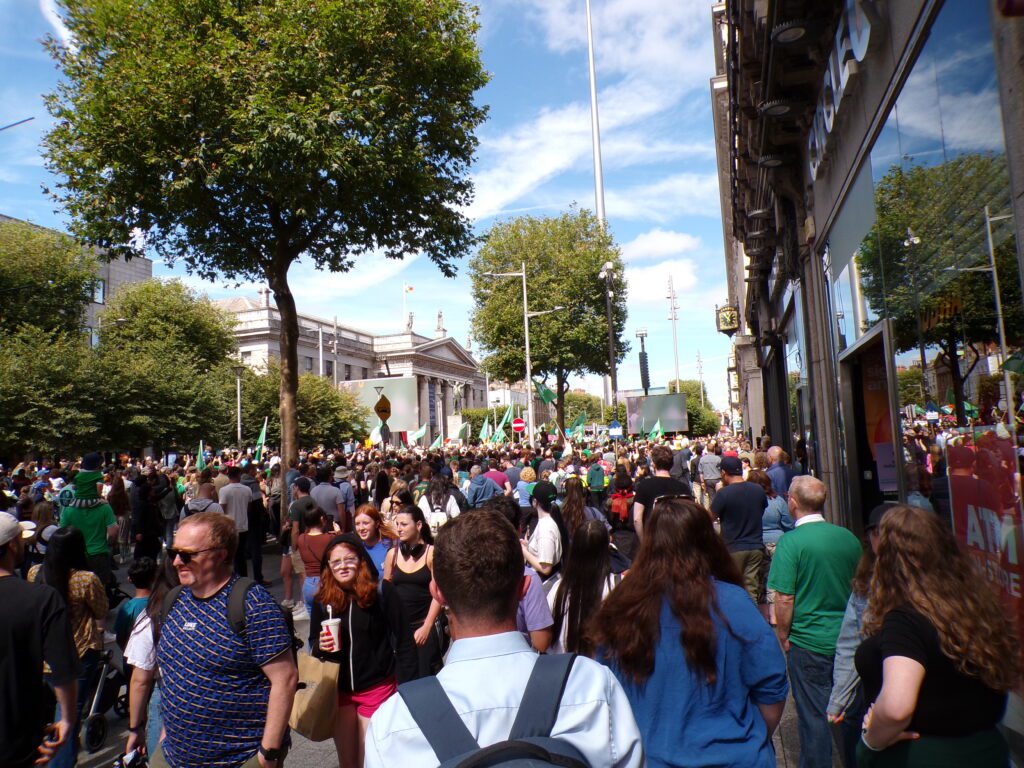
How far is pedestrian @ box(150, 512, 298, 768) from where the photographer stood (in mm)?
3068

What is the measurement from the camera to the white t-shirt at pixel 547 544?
19.4ft

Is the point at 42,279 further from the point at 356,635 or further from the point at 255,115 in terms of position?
the point at 356,635

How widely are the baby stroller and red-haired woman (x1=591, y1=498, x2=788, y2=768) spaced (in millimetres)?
4483

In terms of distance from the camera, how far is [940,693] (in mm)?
2496

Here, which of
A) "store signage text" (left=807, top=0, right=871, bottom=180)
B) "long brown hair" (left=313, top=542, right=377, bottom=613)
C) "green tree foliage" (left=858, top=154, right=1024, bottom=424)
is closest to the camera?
"green tree foliage" (left=858, top=154, right=1024, bottom=424)

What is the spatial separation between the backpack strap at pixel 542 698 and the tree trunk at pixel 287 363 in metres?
13.4

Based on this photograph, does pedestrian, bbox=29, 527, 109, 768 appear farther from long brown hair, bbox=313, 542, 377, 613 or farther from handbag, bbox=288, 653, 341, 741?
handbag, bbox=288, 653, 341, 741

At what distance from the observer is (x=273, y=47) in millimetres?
12625

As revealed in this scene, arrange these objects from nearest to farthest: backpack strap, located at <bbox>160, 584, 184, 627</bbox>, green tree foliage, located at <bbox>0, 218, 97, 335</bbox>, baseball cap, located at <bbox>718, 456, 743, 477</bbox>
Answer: backpack strap, located at <bbox>160, 584, 184, 627</bbox>
baseball cap, located at <bbox>718, 456, 743, 477</bbox>
green tree foliage, located at <bbox>0, 218, 97, 335</bbox>

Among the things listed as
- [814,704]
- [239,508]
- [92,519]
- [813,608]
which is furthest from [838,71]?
[239,508]

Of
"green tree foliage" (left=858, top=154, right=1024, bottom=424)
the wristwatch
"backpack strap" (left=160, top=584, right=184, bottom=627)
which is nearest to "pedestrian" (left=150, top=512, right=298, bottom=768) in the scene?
the wristwatch

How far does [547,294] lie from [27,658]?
123 ft

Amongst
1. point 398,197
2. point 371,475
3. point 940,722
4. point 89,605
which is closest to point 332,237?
point 398,197

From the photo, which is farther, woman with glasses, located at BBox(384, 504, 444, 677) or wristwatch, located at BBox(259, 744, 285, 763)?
woman with glasses, located at BBox(384, 504, 444, 677)
